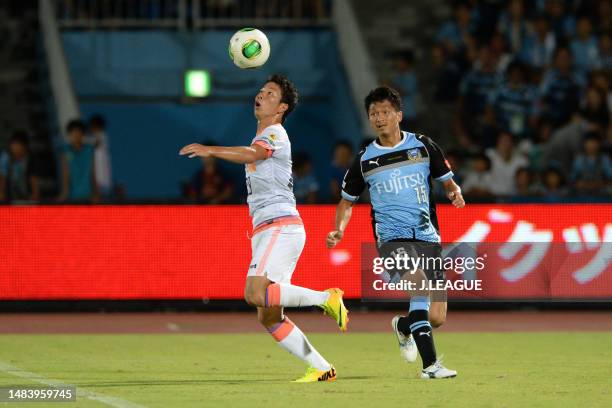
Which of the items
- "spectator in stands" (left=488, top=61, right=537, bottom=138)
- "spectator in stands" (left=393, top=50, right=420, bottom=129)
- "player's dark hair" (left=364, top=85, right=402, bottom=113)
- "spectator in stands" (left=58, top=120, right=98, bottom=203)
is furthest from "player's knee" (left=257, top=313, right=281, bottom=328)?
"spectator in stands" (left=488, top=61, right=537, bottom=138)

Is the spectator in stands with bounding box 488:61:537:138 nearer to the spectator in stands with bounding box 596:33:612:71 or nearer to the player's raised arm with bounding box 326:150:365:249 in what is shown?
the spectator in stands with bounding box 596:33:612:71

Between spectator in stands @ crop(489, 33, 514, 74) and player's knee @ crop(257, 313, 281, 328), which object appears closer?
player's knee @ crop(257, 313, 281, 328)

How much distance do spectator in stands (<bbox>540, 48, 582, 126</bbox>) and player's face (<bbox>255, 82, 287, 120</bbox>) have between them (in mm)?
10323

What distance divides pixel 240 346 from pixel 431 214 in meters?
3.60

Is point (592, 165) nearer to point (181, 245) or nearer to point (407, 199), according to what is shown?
point (181, 245)

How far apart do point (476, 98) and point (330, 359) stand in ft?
30.1

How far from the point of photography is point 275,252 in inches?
437

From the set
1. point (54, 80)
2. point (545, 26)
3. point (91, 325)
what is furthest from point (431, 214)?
point (54, 80)

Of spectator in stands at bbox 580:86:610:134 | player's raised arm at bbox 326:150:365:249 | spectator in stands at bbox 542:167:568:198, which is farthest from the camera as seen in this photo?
spectator in stands at bbox 580:86:610:134

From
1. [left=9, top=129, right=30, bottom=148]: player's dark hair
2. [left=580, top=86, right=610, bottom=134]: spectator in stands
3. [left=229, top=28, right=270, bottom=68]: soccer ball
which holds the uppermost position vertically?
[left=229, top=28, right=270, bottom=68]: soccer ball

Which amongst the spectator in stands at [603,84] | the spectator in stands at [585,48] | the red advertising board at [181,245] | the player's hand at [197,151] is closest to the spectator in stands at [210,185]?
the red advertising board at [181,245]

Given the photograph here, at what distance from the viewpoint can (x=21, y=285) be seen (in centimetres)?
1773

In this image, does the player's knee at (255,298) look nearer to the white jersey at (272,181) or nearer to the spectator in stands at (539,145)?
the white jersey at (272,181)

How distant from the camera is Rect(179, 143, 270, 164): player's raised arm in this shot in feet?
33.2
